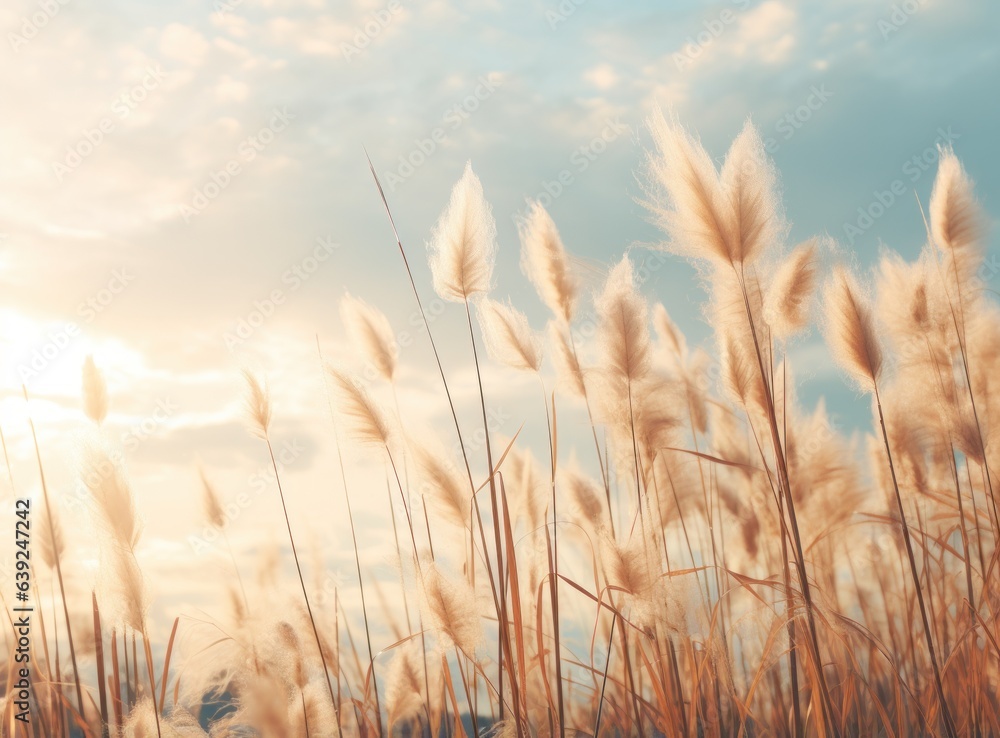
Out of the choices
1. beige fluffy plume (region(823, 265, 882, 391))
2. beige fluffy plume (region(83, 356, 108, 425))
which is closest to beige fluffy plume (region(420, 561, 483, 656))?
beige fluffy plume (region(823, 265, 882, 391))

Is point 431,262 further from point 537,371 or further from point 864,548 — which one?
point 864,548

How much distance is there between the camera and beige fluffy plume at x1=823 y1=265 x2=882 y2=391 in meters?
2.03

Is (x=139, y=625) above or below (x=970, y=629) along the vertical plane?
above

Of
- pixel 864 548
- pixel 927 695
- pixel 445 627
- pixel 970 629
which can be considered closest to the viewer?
pixel 445 627

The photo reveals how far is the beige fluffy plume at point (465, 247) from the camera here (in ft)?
7.11

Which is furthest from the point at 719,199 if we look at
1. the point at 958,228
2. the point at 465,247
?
the point at 958,228

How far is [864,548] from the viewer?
337 centimetres

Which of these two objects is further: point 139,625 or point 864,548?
Result: point 864,548

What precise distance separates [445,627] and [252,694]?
0.49 meters

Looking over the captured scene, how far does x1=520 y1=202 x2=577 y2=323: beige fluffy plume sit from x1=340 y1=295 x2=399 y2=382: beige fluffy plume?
0.52 metres

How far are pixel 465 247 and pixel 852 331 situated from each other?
1.08 m

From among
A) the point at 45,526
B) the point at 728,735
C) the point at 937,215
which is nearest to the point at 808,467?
the point at 728,735

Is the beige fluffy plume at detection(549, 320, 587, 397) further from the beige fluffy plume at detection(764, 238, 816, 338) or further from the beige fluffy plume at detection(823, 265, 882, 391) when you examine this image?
the beige fluffy plume at detection(823, 265, 882, 391)

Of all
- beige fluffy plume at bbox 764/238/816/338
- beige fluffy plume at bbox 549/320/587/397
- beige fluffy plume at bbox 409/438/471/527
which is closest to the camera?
beige fluffy plume at bbox 409/438/471/527
